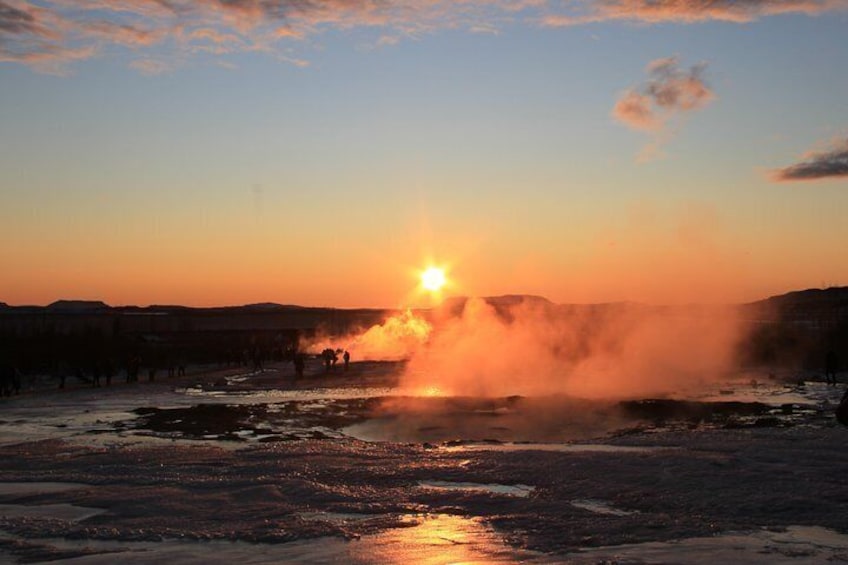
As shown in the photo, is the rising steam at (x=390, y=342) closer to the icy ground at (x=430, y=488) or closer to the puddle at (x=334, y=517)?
the icy ground at (x=430, y=488)

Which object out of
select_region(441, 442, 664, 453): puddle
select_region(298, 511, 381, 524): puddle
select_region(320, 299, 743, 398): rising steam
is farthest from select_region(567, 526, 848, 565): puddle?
select_region(320, 299, 743, 398): rising steam

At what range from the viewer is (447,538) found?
12.0 metres

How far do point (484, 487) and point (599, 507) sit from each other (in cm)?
245

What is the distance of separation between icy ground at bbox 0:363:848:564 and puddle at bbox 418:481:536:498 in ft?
0.22

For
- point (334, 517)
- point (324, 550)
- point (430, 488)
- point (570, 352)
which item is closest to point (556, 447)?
point (430, 488)

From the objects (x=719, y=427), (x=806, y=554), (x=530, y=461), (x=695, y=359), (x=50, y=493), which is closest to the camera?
(x=806, y=554)

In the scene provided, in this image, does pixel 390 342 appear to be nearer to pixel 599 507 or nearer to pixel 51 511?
pixel 51 511

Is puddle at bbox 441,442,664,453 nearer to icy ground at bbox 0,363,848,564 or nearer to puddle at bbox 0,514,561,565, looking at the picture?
icy ground at bbox 0,363,848,564

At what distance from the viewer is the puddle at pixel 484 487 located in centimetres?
1512

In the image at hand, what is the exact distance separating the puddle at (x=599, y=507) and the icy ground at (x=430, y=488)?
0.15ft

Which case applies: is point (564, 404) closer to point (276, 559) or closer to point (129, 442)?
point (129, 442)

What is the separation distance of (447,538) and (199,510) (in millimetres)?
4130

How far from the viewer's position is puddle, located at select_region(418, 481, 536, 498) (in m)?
15.1

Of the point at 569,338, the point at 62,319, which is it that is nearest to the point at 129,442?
the point at 569,338
